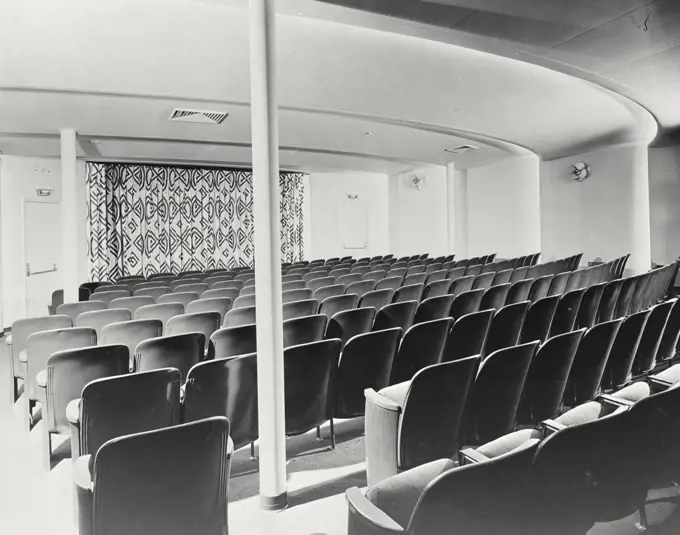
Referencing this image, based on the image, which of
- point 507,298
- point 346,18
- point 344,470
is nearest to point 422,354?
point 344,470

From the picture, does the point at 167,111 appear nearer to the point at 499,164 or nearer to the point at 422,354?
the point at 422,354

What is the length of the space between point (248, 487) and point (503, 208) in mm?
12692

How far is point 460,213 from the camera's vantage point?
14.6 meters

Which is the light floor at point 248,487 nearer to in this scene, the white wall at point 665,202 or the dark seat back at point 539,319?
the dark seat back at point 539,319

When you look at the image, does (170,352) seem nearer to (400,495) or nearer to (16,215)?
(400,495)

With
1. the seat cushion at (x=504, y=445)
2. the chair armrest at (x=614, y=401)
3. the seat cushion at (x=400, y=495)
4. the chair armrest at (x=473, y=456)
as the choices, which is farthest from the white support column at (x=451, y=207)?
the seat cushion at (x=400, y=495)

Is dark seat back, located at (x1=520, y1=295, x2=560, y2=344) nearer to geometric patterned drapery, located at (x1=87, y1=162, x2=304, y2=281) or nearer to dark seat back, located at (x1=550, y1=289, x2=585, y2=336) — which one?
dark seat back, located at (x1=550, y1=289, x2=585, y2=336)

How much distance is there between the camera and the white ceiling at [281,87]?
4.75 m

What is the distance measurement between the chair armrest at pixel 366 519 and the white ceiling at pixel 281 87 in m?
4.03

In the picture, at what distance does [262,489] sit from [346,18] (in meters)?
3.98

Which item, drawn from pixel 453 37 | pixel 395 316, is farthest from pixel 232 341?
pixel 453 37

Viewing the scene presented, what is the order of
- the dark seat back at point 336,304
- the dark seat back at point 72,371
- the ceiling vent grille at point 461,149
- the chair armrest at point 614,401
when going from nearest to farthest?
1. the chair armrest at point 614,401
2. the dark seat back at point 72,371
3. the dark seat back at point 336,304
4. the ceiling vent grille at point 461,149

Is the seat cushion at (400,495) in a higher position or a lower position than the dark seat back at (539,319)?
lower

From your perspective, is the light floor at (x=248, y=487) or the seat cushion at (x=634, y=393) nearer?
the seat cushion at (x=634, y=393)
